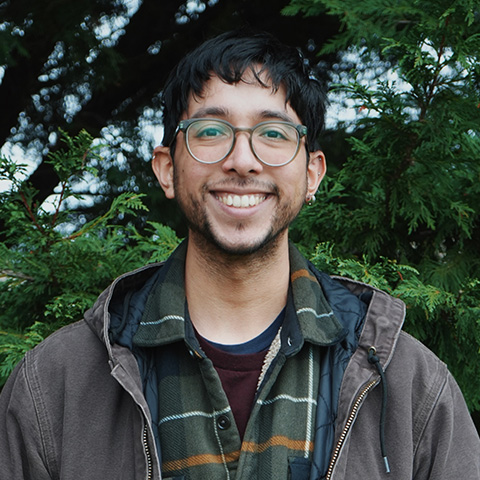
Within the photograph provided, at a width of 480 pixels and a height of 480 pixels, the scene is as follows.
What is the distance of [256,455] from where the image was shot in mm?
1664

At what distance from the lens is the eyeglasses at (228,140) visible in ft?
6.07

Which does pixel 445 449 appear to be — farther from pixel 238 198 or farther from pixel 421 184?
pixel 421 184

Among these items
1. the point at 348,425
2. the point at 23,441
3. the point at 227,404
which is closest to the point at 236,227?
the point at 227,404

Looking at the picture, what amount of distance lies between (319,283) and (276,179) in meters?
0.41

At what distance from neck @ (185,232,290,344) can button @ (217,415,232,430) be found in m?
0.26

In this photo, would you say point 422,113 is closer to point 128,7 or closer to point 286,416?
point 286,416

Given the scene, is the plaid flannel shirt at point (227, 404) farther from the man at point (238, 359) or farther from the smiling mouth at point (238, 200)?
the smiling mouth at point (238, 200)

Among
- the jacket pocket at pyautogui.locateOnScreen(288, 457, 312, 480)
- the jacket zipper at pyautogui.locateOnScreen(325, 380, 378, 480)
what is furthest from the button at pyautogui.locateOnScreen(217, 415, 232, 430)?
the jacket zipper at pyautogui.locateOnScreen(325, 380, 378, 480)

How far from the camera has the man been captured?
1678 millimetres

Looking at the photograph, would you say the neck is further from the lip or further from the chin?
the lip

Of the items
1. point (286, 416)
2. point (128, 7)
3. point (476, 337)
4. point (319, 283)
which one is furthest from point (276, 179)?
point (128, 7)

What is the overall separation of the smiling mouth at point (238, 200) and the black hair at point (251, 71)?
36cm

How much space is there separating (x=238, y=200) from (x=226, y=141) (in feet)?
0.61

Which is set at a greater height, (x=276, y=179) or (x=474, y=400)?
(x=276, y=179)
